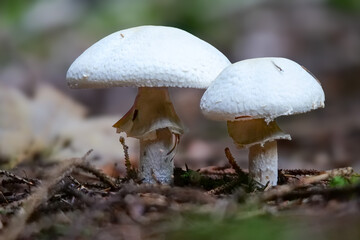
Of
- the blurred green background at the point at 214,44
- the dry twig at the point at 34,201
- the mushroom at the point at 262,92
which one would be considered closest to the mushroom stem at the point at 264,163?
the mushroom at the point at 262,92

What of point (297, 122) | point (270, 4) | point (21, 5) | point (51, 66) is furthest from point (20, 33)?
point (297, 122)

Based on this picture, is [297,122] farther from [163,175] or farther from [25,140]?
[163,175]

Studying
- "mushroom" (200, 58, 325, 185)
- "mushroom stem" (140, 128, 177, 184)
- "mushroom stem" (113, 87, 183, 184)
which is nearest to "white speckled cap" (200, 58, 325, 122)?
"mushroom" (200, 58, 325, 185)

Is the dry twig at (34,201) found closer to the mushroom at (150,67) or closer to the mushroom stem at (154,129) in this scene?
the mushroom at (150,67)

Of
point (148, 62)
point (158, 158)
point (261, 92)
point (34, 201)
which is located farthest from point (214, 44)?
point (34, 201)

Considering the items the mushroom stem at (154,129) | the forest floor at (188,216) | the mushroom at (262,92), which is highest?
the mushroom at (262,92)

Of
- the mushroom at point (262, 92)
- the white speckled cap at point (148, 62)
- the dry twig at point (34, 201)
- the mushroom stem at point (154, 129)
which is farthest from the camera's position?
the mushroom stem at point (154, 129)

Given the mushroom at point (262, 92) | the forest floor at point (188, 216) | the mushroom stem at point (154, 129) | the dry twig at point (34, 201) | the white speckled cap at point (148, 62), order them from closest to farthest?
1. the forest floor at point (188, 216)
2. the dry twig at point (34, 201)
3. the mushroom at point (262, 92)
4. the white speckled cap at point (148, 62)
5. the mushroom stem at point (154, 129)
